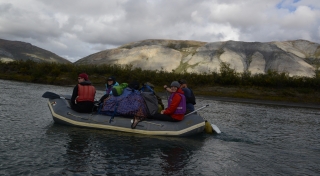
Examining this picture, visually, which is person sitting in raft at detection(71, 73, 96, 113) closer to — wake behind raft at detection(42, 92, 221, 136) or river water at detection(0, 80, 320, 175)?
wake behind raft at detection(42, 92, 221, 136)

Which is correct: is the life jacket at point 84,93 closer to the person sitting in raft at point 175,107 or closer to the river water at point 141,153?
the river water at point 141,153

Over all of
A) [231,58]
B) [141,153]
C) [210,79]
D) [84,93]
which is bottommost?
[141,153]

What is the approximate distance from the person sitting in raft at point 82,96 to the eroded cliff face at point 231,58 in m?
Result: 97.8

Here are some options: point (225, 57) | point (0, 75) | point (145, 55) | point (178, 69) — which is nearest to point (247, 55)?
point (225, 57)

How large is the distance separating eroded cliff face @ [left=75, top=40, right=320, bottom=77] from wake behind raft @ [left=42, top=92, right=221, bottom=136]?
320 feet

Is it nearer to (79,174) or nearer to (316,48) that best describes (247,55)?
(316,48)

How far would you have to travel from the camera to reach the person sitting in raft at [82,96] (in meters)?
13.6

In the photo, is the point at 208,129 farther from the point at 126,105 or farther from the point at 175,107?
the point at 126,105

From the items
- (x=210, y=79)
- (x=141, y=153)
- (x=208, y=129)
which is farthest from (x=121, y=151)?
(x=210, y=79)

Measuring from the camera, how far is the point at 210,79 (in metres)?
58.0

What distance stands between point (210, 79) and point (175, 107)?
46.1m

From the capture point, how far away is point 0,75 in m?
62.2

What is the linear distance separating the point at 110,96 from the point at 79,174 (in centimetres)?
610

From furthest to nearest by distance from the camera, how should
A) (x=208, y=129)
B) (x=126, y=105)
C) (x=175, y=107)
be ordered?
(x=208, y=129)
(x=126, y=105)
(x=175, y=107)
